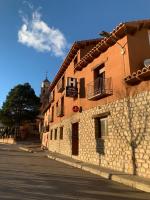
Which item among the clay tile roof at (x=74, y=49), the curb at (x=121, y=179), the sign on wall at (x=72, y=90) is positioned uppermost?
the clay tile roof at (x=74, y=49)

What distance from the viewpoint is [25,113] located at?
48.5m

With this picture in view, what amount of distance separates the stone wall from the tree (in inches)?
1378

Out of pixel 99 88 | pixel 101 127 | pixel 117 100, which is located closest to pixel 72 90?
pixel 99 88

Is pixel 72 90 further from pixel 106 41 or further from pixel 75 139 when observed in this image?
pixel 106 41

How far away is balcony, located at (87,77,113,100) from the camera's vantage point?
1218cm

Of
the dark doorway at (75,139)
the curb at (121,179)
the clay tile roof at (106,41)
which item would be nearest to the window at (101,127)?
the curb at (121,179)

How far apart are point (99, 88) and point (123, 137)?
3467 millimetres

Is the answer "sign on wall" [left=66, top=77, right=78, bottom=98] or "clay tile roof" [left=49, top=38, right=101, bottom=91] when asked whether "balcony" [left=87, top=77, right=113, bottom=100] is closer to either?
"sign on wall" [left=66, top=77, right=78, bottom=98]

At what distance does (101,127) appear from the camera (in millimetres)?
13281

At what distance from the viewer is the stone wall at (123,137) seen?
9.32m

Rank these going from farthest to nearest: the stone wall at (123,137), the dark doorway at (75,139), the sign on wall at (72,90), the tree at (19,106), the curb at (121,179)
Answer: the tree at (19,106) → the dark doorway at (75,139) → the sign on wall at (72,90) → the stone wall at (123,137) → the curb at (121,179)

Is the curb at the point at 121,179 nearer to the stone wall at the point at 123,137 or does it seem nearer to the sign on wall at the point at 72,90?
the stone wall at the point at 123,137

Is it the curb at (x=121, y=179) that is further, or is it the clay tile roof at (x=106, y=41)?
the clay tile roof at (x=106, y=41)

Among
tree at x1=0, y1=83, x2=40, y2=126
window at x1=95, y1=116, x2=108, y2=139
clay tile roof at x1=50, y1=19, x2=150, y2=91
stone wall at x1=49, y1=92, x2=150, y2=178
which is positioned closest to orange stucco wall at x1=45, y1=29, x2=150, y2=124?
clay tile roof at x1=50, y1=19, x2=150, y2=91
